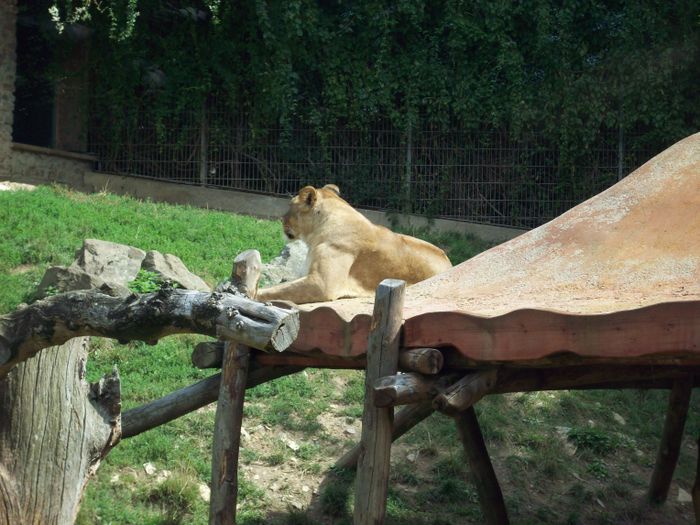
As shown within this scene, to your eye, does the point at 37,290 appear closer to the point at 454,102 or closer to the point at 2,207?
the point at 2,207

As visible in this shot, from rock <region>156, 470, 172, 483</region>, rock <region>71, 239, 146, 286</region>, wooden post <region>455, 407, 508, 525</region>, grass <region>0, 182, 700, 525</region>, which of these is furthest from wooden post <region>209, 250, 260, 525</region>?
rock <region>71, 239, 146, 286</region>

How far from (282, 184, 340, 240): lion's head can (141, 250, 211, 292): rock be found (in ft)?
5.83

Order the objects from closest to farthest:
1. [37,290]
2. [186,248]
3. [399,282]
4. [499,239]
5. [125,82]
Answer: [399,282]
[37,290]
[186,248]
[499,239]
[125,82]

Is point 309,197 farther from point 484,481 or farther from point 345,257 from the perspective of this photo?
point 484,481

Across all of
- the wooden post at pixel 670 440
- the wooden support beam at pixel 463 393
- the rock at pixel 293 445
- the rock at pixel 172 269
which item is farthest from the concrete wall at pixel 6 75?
the wooden support beam at pixel 463 393

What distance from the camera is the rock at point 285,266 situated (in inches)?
455

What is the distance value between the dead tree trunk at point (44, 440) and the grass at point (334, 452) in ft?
8.24

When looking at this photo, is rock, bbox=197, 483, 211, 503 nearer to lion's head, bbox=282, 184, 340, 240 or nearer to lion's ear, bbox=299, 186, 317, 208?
lion's head, bbox=282, 184, 340, 240

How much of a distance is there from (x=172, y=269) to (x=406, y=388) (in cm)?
628

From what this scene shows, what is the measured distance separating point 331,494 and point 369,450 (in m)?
2.99

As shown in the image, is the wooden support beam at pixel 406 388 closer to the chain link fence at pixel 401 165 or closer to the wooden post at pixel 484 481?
the wooden post at pixel 484 481

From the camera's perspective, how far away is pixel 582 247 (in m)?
6.25

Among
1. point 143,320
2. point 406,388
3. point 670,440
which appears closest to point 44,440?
point 143,320

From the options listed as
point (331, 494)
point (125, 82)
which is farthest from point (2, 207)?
point (331, 494)
